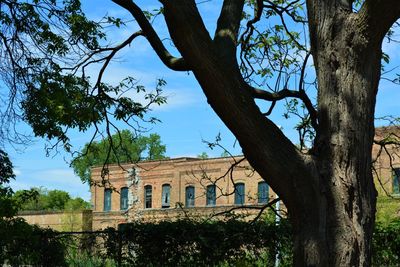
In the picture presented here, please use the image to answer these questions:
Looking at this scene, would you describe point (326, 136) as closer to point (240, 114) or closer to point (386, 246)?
point (240, 114)

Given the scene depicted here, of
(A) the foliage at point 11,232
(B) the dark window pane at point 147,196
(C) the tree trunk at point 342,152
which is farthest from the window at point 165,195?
(C) the tree trunk at point 342,152

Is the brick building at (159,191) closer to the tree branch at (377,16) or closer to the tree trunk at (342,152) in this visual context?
the tree trunk at (342,152)

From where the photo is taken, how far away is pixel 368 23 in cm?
701

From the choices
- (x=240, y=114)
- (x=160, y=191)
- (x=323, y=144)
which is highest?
(x=160, y=191)

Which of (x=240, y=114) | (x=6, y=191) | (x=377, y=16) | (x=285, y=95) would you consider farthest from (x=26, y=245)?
(x=377, y=16)

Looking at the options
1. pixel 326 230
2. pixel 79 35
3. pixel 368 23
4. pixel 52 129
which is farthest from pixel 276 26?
pixel 326 230

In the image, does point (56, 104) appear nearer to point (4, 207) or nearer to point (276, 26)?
point (4, 207)

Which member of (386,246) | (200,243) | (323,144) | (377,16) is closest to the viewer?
(377,16)

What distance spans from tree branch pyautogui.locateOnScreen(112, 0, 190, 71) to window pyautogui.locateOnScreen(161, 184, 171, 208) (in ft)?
159

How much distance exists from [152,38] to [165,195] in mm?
49161

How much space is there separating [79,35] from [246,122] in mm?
5790

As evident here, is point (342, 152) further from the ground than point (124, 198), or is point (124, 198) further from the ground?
point (124, 198)

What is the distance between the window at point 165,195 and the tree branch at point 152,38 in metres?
48.6

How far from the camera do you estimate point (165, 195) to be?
56.8m
